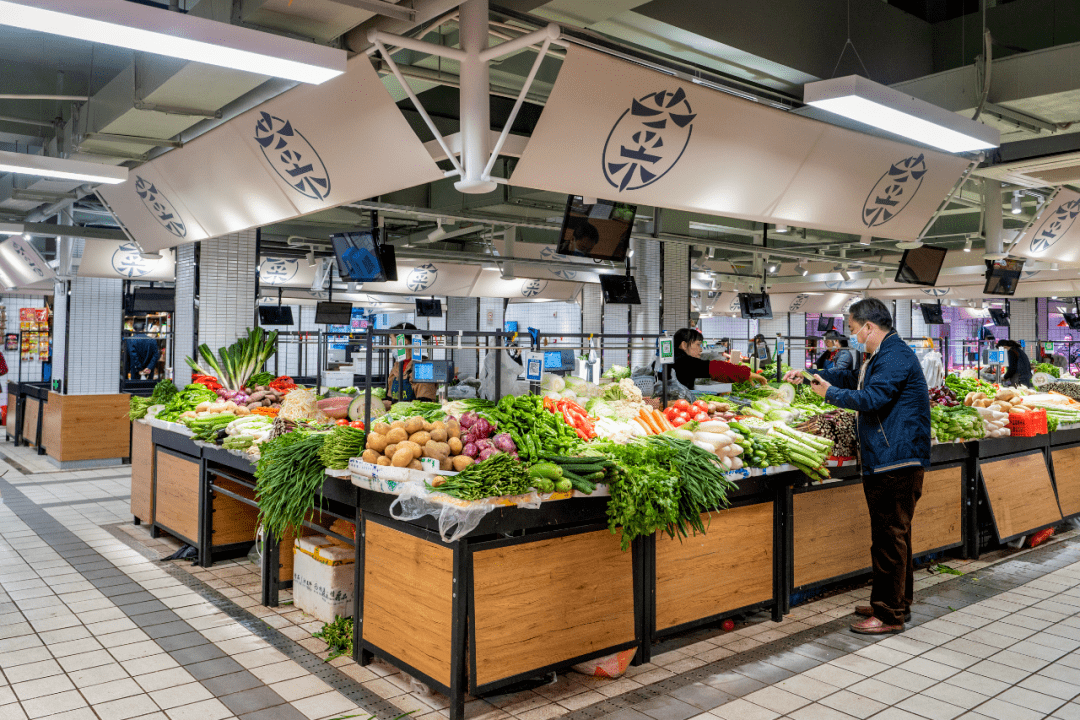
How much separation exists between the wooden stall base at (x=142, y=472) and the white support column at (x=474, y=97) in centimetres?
445

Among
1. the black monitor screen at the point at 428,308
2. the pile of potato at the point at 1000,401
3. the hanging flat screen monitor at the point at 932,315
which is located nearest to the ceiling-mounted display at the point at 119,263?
the black monitor screen at the point at 428,308

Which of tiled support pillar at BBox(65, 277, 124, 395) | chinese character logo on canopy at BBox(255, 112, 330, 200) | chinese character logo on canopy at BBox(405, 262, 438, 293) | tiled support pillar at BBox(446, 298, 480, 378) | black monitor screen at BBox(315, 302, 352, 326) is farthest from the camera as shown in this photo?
tiled support pillar at BBox(446, 298, 480, 378)

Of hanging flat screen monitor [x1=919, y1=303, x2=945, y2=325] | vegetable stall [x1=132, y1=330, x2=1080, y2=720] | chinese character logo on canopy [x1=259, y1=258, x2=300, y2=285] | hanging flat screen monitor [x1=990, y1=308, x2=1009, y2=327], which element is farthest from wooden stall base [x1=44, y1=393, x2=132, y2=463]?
hanging flat screen monitor [x1=990, y1=308, x2=1009, y2=327]

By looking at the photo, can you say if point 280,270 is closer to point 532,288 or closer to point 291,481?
point 532,288

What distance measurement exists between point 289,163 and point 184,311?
408 centimetres

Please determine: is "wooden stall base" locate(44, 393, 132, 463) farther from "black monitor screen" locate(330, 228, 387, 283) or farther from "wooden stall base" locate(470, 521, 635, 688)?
"wooden stall base" locate(470, 521, 635, 688)

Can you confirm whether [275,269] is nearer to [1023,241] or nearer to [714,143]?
[714,143]

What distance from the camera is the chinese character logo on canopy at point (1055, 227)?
933 centimetres

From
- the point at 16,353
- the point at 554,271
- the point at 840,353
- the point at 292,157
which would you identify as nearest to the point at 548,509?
the point at 292,157

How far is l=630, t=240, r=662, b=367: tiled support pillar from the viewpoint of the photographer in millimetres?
12305

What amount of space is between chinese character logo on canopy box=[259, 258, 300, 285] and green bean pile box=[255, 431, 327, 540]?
10782 mm

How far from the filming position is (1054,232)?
31.1 feet

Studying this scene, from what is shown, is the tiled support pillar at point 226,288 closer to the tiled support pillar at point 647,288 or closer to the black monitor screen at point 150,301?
the black monitor screen at point 150,301

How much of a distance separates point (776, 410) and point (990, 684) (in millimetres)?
2252
